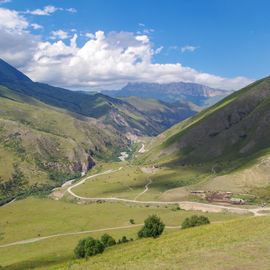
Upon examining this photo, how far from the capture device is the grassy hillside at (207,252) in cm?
4084

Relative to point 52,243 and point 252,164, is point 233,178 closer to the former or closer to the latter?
point 252,164

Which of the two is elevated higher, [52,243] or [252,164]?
[252,164]

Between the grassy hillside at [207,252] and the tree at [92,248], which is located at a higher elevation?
the grassy hillside at [207,252]

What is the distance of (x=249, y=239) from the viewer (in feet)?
171

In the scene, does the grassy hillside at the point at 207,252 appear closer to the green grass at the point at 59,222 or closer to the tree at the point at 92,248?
the tree at the point at 92,248

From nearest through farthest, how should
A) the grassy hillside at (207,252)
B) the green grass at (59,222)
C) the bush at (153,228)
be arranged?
the grassy hillside at (207,252) → the bush at (153,228) → the green grass at (59,222)

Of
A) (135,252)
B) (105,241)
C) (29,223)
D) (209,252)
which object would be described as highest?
(209,252)

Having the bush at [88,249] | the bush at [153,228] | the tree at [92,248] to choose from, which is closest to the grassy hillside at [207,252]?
the tree at [92,248]

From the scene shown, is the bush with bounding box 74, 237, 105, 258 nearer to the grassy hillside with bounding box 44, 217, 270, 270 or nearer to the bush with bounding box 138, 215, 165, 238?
the grassy hillside with bounding box 44, 217, 270, 270

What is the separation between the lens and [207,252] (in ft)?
156

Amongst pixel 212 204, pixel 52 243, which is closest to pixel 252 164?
pixel 212 204

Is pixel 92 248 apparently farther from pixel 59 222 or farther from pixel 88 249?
pixel 59 222

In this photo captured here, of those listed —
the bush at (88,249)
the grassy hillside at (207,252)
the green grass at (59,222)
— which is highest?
the grassy hillside at (207,252)

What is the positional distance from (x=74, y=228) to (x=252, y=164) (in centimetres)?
13695
